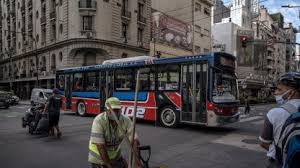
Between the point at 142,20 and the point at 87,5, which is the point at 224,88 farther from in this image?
the point at 142,20

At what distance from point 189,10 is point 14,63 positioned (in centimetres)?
3167

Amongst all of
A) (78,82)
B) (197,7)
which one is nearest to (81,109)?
(78,82)

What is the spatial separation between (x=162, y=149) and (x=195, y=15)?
158ft

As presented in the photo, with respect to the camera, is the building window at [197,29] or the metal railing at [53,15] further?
the building window at [197,29]

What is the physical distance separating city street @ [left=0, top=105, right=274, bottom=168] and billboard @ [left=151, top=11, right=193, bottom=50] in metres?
32.8

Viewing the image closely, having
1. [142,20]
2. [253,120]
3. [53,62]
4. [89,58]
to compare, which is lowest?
[253,120]

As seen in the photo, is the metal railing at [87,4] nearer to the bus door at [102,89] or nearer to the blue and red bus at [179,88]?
the blue and red bus at [179,88]

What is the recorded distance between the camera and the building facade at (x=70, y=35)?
36969 millimetres

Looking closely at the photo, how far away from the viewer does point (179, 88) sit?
1316cm

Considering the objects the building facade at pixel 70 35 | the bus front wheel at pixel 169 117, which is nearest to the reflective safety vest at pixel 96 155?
the bus front wheel at pixel 169 117

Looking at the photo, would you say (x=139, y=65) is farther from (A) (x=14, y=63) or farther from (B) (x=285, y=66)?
(B) (x=285, y=66)

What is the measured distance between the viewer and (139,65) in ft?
48.5

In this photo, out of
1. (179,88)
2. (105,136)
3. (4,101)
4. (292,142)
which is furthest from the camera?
(4,101)

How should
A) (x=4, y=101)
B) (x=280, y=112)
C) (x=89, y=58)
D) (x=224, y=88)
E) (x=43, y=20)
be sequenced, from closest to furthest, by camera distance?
(x=280, y=112) → (x=224, y=88) → (x=4, y=101) → (x=89, y=58) → (x=43, y=20)
